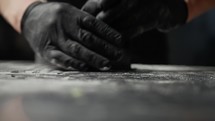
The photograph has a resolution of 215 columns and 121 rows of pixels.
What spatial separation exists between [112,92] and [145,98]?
0.06m

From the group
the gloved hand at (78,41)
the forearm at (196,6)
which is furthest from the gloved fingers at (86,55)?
the forearm at (196,6)

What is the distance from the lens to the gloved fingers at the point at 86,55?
0.82 meters

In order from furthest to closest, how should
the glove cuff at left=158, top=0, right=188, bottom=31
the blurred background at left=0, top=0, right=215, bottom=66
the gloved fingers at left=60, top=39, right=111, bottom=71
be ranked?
the blurred background at left=0, top=0, right=215, bottom=66, the glove cuff at left=158, top=0, right=188, bottom=31, the gloved fingers at left=60, top=39, right=111, bottom=71

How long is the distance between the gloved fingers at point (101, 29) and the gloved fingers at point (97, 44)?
0.04 ft

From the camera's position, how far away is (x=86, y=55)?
824 millimetres

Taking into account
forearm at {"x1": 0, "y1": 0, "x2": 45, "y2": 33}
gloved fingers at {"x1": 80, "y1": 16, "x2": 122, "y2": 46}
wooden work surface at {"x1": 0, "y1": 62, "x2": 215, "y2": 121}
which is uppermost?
forearm at {"x1": 0, "y1": 0, "x2": 45, "y2": 33}

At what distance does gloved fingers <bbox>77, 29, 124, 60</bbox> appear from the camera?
84 cm

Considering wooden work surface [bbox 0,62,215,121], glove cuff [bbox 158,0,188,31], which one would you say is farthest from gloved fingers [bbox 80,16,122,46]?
wooden work surface [bbox 0,62,215,121]

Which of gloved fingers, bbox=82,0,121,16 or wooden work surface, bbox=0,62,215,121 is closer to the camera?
wooden work surface, bbox=0,62,215,121

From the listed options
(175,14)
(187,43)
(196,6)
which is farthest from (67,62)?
(187,43)

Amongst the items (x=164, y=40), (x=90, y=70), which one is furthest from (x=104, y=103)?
(x=164, y=40)

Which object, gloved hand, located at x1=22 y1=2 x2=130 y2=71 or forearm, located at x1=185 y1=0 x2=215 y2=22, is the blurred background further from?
gloved hand, located at x1=22 y1=2 x2=130 y2=71

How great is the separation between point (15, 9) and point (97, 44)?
0.45 metres

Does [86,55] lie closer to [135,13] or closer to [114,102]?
[135,13]
